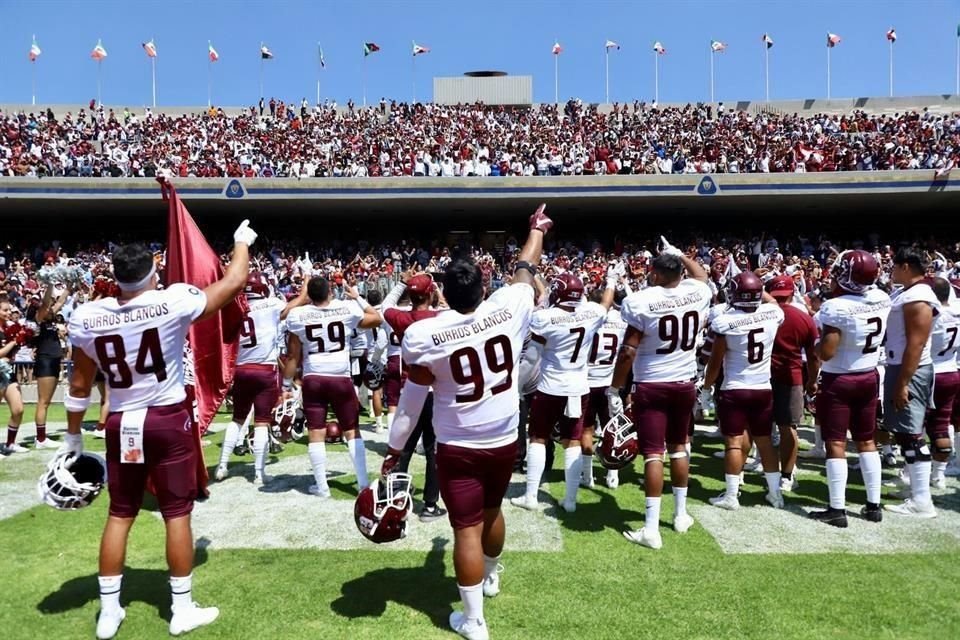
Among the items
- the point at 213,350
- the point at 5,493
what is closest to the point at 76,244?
the point at 5,493

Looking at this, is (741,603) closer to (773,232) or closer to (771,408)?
(771,408)

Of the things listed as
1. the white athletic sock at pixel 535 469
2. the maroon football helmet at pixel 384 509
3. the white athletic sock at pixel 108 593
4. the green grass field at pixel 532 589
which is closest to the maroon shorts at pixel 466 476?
the maroon football helmet at pixel 384 509

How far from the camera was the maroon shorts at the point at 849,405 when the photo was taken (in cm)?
611

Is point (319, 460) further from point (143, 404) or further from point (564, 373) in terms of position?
point (143, 404)

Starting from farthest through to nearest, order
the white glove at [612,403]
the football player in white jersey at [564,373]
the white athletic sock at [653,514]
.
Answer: the white glove at [612,403] < the football player in white jersey at [564,373] < the white athletic sock at [653,514]

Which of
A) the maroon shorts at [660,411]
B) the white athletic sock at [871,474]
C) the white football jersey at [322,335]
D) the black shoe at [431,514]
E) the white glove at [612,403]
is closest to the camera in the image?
the maroon shorts at [660,411]

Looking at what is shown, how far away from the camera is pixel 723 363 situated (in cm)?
663

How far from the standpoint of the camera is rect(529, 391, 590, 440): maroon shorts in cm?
639

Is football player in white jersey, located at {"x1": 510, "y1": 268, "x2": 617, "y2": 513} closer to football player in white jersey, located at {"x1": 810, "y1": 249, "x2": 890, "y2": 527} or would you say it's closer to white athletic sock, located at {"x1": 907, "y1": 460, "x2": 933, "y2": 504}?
football player in white jersey, located at {"x1": 810, "y1": 249, "x2": 890, "y2": 527}

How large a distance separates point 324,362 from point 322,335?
27cm

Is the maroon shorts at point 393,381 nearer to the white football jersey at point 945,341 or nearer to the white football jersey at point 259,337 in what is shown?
the white football jersey at point 259,337

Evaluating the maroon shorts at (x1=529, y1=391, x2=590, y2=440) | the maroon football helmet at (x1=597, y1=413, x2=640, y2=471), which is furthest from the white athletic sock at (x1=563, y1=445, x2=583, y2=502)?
the maroon football helmet at (x1=597, y1=413, x2=640, y2=471)

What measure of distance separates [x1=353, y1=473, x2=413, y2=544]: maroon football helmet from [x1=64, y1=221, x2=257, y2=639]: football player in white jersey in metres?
1.12

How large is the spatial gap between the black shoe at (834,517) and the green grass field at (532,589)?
106 mm
